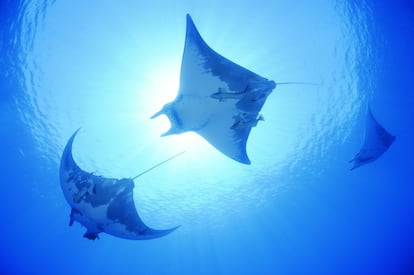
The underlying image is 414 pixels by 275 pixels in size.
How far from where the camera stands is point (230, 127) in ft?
20.3

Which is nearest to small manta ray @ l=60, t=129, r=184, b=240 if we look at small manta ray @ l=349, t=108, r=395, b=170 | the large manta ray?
the large manta ray

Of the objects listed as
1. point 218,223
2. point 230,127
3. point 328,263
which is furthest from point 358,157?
point 328,263

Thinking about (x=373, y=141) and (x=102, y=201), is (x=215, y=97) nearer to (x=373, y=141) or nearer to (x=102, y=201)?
(x=102, y=201)

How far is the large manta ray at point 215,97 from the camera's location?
16.8ft

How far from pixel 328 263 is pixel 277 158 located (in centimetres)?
2697

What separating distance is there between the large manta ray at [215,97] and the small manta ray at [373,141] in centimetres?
613

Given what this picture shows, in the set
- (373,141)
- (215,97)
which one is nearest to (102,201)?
(215,97)

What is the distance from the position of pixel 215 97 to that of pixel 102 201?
3.38 meters

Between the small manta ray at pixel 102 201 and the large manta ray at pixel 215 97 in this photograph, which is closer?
the large manta ray at pixel 215 97

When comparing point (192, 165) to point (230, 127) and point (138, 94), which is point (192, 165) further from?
point (230, 127)

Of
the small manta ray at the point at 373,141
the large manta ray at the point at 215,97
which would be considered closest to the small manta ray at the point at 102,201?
the large manta ray at the point at 215,97

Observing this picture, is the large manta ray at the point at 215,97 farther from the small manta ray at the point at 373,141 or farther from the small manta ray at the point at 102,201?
the small manta ray at the point at 373,141

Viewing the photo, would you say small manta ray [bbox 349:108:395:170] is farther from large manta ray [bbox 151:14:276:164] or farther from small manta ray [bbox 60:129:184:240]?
small manta ray [bbox 60:129:184:240]

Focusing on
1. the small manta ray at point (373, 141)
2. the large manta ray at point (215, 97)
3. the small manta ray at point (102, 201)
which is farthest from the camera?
the small manta ray at point (373, 141)
